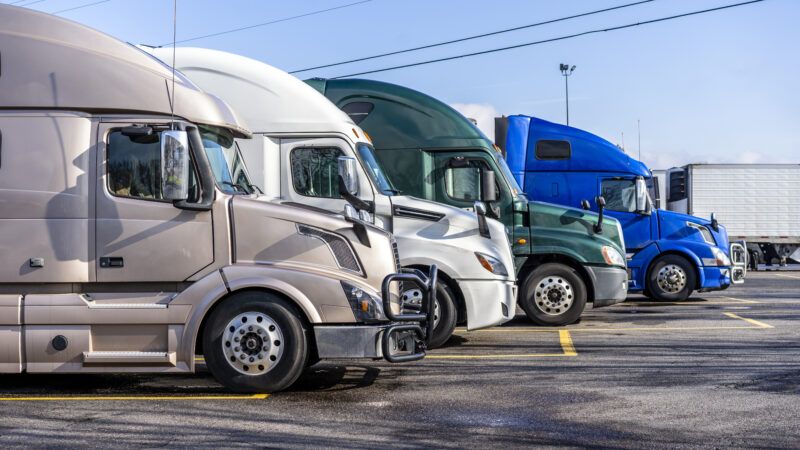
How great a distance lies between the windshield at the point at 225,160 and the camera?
8.55 meters

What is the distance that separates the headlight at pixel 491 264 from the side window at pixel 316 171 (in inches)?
67.9

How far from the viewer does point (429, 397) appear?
27.3 feet

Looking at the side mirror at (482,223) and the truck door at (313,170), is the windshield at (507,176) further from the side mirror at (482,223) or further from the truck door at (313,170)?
the truck door at (313,170)

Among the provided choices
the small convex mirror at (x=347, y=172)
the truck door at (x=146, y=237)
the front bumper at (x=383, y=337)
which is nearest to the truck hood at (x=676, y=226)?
the small convex mirror at (x=347, y=172)

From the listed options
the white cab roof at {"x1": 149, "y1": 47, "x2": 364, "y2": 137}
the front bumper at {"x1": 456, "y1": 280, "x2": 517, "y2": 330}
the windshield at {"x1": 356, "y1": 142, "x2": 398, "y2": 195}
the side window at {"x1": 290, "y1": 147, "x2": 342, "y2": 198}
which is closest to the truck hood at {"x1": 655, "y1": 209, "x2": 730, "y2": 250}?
the front bumper at {"x1": 456, "y1": 280, "x2": 517, "y2": 330}

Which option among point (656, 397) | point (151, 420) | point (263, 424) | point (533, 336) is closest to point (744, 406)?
point (656, 397)

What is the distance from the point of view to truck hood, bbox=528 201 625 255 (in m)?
14.2

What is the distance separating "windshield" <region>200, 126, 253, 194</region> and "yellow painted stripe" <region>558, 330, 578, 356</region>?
4.14 meters

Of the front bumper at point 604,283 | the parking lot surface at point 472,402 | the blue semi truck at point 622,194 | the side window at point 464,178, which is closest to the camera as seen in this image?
the parking lot surface at point 472,402

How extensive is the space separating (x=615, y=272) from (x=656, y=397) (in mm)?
6104

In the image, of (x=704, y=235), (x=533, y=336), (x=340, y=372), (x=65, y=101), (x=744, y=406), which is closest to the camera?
(x=744, y=406)

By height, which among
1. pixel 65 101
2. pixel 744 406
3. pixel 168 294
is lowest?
pixel 744 406

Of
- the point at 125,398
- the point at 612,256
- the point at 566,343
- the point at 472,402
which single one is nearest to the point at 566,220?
the point at 612,256

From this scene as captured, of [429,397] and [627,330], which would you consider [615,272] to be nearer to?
[627,330]
